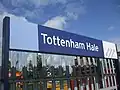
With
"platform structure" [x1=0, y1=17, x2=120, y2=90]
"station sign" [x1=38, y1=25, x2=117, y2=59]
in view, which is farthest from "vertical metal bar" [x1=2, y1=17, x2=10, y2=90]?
"station sign" [x1=38, y1=25, x2=117, y2=59]

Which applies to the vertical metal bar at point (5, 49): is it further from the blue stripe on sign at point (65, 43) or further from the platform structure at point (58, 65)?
the blue stripe on sign at point (65, 43)

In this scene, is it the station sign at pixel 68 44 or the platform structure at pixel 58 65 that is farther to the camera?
the station sign at pixel 68 44

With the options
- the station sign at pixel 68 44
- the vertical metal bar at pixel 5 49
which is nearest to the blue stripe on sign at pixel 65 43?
the station sign at pixel 68 44

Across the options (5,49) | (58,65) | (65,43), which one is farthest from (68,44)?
(5,49)

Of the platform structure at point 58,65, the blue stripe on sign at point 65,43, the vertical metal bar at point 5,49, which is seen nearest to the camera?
the vertical metal bar at point 5,49

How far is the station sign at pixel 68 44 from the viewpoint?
384cm

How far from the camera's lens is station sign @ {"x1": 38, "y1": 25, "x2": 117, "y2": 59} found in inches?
151

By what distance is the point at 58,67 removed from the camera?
3990 mm

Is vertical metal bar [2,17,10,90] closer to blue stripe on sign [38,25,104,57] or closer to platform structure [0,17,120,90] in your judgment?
platform structure [0,17,120,90]

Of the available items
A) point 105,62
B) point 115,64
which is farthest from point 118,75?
point 105,62

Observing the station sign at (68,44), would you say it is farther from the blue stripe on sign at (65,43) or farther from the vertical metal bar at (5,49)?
the vertical metal bar at (5,49)

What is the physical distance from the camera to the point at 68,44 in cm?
436

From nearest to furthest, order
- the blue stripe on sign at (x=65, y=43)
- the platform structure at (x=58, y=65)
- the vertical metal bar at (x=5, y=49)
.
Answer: the vertical metal bar at (x=5, y=49) → the platform structure at (x=58, y=65) → the blue stripe on sign at (x=65, y=43)

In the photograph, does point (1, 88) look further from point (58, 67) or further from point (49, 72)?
point (58, 67)
